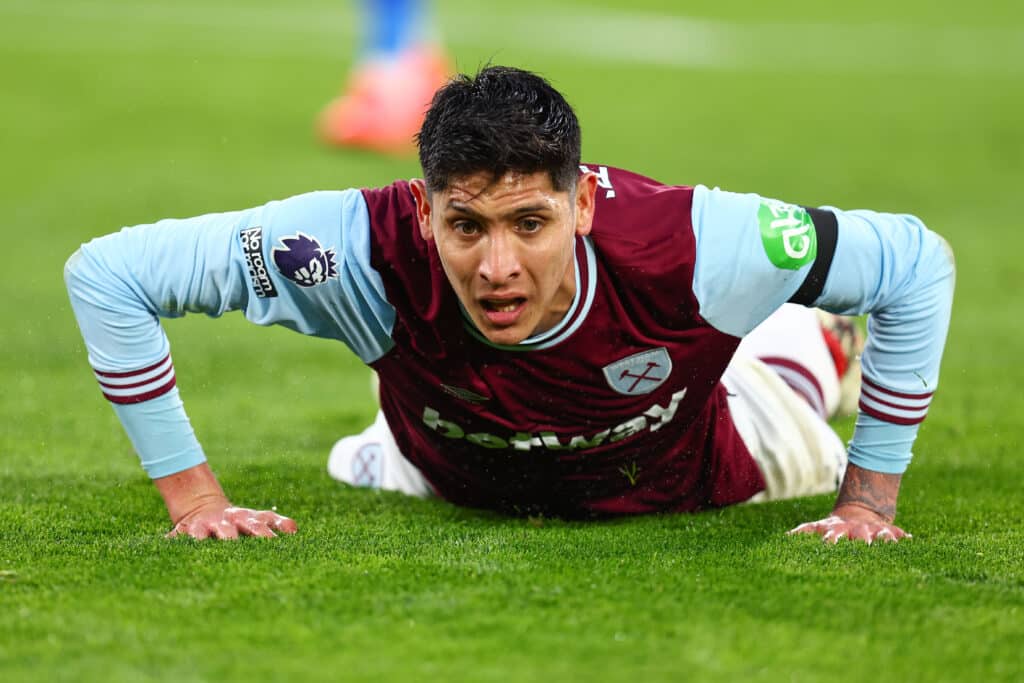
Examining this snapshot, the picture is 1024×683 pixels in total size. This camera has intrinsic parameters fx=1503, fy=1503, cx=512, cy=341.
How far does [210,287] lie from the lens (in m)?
4.31

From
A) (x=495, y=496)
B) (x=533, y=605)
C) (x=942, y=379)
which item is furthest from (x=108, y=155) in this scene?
(x=533, y=605)


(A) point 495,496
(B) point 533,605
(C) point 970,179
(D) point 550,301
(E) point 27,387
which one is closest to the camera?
(B) point 533,605

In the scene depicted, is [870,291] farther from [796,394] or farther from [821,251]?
[796,394]

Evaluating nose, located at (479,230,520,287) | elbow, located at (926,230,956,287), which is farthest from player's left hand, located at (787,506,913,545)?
Answer: nose, located at (479,230,520,287)

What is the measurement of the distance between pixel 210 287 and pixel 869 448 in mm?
→ 2072

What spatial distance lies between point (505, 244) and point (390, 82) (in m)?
11.3

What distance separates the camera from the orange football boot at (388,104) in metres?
15.0

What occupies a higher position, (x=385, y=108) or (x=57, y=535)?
(x=385, y=108)

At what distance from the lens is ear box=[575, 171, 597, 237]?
4223 millimetres

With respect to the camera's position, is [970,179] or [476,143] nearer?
[476,143]

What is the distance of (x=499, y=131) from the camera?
397 centimetres

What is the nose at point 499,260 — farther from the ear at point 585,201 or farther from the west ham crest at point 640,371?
the west ham crest at point 640,371

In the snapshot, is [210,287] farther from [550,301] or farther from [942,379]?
[942,379]

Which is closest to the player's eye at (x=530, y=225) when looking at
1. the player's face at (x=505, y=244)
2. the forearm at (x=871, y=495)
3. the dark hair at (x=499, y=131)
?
the player's face at (x=505, y=244)
